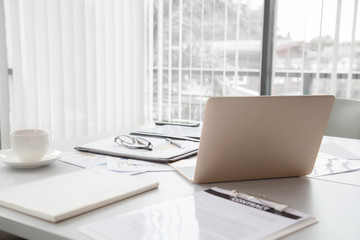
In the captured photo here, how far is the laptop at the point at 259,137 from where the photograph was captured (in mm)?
812

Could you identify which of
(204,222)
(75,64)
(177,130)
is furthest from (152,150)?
(75,64)

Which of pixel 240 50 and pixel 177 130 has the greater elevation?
pixel 240 50

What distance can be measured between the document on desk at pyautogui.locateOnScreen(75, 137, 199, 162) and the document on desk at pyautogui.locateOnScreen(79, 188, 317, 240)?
13.4 inches

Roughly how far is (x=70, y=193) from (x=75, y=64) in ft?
6.98

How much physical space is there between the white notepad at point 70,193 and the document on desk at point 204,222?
0.07 meters

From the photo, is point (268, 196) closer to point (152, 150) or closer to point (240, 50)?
point (152, 150)

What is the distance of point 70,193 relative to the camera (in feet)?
2.44

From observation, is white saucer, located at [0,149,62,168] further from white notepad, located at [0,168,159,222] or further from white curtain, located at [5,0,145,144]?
white curtain, located at [5,0,145,144]

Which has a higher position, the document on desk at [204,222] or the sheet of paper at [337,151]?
the document on desk at [204,222]

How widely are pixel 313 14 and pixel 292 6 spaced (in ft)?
0.59

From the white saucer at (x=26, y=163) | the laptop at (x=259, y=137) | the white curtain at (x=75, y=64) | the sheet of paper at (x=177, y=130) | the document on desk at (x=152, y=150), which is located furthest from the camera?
the white curtain at (x=75, y=64)

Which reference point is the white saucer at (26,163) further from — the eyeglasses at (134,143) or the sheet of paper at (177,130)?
the sheet of paper at (177,130)

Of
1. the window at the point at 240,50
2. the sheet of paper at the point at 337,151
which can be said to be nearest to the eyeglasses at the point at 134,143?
the sheet of paper at the point at 337,151

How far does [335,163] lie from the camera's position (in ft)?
3.54
